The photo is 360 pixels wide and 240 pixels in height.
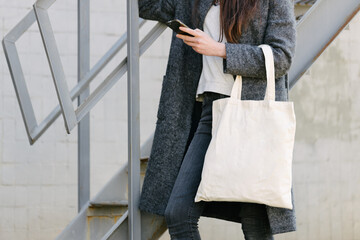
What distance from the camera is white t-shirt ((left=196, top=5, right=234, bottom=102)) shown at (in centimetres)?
217

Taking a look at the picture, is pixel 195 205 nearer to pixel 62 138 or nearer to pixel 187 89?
pixel 187 89

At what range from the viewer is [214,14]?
2227 millimetres

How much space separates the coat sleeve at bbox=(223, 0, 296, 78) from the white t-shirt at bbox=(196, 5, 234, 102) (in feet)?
0.18

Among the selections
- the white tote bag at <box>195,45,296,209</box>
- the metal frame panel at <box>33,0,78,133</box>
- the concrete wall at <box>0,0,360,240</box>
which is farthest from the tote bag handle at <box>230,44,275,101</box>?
the concrete wall at <box>0,0,360,240</box>

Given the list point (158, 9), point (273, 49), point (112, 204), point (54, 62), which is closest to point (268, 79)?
point (273, 49)

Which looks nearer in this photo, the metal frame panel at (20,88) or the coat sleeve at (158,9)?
the coat sleeve at (158,9)

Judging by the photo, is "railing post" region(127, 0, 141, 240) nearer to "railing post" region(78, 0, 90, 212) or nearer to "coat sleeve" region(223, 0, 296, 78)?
"coat sleeve" region(223, 0, 296, 78)

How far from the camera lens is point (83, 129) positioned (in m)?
3.50

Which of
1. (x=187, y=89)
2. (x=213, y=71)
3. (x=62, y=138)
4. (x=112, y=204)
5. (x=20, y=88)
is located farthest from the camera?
(x=62, y=138)

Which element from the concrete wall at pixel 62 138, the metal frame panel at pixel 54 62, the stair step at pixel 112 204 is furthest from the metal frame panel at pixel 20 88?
the concrete wall at pixel 62 138

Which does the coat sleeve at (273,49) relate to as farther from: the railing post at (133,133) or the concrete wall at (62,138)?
the concrete wall at (62,138)

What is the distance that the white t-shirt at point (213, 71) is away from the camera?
2.17 metres

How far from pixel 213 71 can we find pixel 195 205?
0.44 m

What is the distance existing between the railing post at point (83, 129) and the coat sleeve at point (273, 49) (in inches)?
59.1
